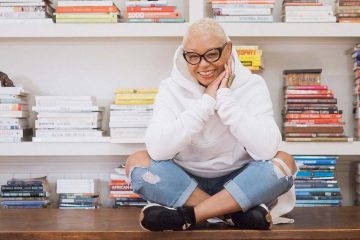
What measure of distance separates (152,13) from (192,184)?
3.06 ft

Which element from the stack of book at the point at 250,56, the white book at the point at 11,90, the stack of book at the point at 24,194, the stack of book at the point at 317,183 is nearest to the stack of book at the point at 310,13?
the stack of book at the point at 250,56

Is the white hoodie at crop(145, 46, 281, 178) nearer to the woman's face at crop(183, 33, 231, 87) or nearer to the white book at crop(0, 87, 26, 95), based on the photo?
the woman's face at crop(183, 33, 231, 87)

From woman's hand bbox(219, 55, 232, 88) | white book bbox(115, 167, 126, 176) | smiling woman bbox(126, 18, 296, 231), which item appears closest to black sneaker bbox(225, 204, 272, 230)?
smiling woman bbox(126, 18, 296, 231)

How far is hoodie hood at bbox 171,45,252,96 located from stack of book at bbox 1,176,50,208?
3.10 ft

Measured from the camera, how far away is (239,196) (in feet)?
5.08

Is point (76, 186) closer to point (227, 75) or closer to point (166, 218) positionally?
point (166, 218)

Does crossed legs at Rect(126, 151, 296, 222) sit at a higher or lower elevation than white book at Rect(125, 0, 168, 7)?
lower

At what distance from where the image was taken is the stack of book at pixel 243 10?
221 centimetres

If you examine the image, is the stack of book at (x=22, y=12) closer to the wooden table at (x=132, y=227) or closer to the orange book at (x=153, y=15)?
the orange book at (x=153, y=15)

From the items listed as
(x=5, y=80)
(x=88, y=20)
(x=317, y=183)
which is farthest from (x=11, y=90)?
(x=317, y=183)

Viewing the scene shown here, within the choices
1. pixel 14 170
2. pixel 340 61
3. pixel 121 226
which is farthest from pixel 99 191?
Answer: pixel 340 61

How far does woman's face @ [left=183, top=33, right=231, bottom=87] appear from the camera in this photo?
162 centimetres

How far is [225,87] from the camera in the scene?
1.66m

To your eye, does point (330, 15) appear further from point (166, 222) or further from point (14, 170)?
point (14, 170)
